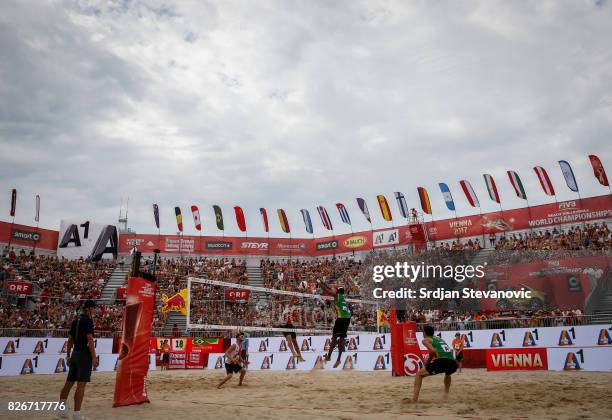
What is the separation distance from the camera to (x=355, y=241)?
43812mm

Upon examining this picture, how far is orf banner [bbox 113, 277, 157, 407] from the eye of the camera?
31.1 ft

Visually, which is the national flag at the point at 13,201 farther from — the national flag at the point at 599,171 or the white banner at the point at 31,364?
the national flag at the point at 599,171

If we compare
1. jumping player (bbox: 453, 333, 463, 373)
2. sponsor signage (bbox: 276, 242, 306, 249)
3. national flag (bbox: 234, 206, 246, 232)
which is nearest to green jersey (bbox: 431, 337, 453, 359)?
jumping player (bbox: 453, 333, 463, 373)

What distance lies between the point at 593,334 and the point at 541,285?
24.2 ft

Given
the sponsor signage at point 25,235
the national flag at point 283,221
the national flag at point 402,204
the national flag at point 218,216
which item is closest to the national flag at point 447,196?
the national flag at point 402,204

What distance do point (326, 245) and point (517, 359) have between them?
1173 inches

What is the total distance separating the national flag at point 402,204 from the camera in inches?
1619

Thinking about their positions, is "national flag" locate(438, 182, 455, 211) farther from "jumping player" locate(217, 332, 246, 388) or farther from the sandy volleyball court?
"jumping player" locate(217, 332, 246, 388)

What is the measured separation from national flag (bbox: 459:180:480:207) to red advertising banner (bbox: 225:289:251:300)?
19.8 m

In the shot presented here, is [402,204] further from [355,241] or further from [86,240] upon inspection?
[86,240]

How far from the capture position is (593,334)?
17.5 meters

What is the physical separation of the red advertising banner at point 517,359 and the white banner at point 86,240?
35.5 m

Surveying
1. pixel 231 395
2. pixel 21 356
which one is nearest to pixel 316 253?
pixel 21 356

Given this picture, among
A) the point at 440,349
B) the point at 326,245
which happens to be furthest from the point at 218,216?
→ the point at 440,349
